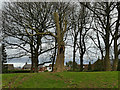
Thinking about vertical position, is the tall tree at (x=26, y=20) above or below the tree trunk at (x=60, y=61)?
above

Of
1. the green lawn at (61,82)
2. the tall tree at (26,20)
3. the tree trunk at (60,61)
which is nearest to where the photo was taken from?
the green lawn at (61,82)

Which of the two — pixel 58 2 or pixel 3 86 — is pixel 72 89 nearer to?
pixel 3 86

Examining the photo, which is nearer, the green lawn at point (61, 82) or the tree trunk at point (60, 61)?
the green lawn at point (61, 82)

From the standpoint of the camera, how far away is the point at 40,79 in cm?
1025

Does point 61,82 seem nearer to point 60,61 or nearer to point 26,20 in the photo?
point 60,61

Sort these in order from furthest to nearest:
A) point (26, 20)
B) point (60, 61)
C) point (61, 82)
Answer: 1. point (26, 20)
2. point (60, 61)
3. point (61, 82)

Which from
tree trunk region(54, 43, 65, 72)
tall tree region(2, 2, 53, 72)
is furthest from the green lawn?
tall tree region(2, 2, 53, 72)

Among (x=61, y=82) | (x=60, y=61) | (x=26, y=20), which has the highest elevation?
(x=26, y=20)

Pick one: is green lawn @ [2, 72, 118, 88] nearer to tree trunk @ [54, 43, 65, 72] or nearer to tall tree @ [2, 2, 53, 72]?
tree trunk @ [54, 43, 65, 72]

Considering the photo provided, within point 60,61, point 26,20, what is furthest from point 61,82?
point 26,20

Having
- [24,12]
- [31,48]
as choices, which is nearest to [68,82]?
[31,48]

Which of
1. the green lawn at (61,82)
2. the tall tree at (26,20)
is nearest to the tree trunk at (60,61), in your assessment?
the green lawn at (61,82)

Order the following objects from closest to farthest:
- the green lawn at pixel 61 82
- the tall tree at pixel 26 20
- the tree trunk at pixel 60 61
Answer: the green lawn at pixel 61 82
the tree trunk at pixel 60 61
the tall tree at pixel 26 20

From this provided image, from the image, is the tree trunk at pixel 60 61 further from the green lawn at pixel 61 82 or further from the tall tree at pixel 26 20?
the tall tree at pixel 26 20
